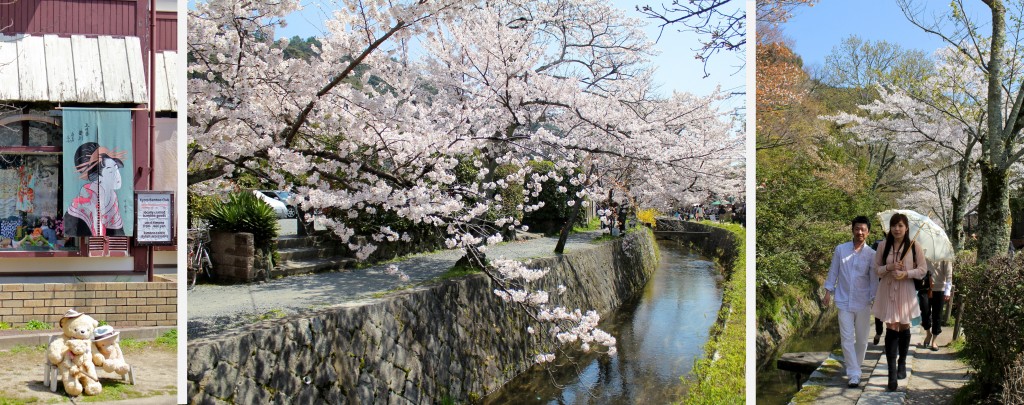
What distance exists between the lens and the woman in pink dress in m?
4.17

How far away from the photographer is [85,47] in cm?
768

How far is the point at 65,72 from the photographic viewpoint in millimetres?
7480

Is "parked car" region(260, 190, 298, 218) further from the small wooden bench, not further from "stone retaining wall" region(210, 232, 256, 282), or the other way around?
the small wooden bench

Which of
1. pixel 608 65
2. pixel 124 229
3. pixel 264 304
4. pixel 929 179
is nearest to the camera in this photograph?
pixel 264 304

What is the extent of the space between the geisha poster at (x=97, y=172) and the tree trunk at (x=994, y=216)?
769 centimetres

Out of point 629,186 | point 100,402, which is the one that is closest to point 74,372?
point 100,402

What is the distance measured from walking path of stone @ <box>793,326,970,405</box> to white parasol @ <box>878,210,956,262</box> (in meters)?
0.78

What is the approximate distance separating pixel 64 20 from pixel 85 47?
1.50 ft

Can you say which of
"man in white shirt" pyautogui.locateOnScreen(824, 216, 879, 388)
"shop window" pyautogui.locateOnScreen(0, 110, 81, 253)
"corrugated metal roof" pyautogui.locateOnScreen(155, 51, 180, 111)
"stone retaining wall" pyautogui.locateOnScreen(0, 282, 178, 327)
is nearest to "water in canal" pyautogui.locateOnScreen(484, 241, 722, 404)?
"man in white shirt" pyautogui.locateOnScreen(824, 216, 879, 388)

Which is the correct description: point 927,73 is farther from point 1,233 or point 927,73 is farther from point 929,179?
point 1,233

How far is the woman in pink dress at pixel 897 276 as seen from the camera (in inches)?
164

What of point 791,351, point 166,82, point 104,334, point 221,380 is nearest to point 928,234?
point 791,351

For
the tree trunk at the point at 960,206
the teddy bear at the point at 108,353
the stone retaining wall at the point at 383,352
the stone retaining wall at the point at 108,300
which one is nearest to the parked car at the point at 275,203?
the stone retaining wall at the point at 108,300

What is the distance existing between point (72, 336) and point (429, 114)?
3278mm
